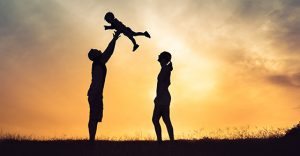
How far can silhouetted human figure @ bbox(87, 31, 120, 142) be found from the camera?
16000mm

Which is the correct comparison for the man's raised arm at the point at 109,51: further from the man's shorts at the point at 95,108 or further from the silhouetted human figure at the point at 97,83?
the man's shorts at the point at 95,108

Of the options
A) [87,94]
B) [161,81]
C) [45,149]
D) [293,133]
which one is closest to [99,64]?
[87,94]

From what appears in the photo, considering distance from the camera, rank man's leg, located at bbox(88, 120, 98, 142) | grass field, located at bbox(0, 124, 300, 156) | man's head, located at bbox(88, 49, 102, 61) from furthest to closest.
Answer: man's head, located at bbox(88, 49, 102, 61)
man's leg, located at bbox(88, 120, 98, 142)
grass field, located at bbox(0, 124, 300, 156)

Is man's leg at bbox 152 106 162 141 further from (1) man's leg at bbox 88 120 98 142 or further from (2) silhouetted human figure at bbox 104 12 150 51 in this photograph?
(2) silhouetted human figure at bbox 104 12 150 51

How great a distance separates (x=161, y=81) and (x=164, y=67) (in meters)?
0.47

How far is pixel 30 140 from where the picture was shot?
18.1 m

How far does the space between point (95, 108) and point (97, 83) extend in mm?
803

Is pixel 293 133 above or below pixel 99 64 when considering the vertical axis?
below

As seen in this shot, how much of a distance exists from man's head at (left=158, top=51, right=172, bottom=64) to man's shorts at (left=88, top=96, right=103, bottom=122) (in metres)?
2.36

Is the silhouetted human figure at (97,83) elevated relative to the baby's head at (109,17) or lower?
lower

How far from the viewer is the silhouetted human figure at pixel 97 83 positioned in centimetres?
1600

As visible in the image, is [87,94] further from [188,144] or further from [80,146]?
[188,144]

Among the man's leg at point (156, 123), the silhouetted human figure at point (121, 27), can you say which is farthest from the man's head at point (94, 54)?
the man's leg at point (156, 123)

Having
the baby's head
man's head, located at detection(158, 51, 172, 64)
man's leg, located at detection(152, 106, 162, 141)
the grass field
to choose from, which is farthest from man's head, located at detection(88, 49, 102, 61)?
the grass field
